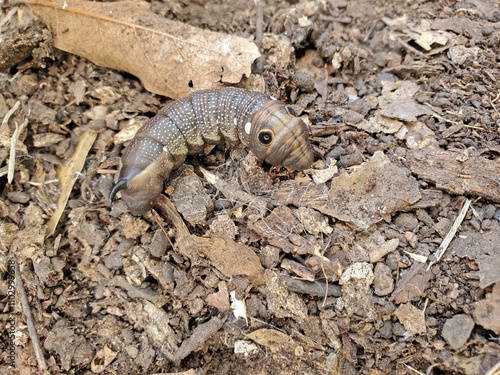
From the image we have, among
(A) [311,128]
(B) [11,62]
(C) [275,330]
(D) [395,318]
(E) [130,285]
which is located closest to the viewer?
(D) [395,318]

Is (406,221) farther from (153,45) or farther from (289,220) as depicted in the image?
(153,45)

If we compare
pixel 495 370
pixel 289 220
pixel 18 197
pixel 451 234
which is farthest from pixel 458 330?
pixel 18 197

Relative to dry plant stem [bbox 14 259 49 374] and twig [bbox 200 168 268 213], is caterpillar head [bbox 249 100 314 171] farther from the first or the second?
dry plant stem [bbox 14 259 49 374]

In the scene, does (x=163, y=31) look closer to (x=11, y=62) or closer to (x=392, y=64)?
(x=11, y=62)

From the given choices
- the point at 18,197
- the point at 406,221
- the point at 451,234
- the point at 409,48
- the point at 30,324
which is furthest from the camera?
the point at 409,48

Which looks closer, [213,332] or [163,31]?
[213,332]

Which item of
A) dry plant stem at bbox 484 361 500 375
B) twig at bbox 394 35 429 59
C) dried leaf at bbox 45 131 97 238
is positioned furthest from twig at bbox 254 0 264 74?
dry plant stem at bbox 484 361 500 375

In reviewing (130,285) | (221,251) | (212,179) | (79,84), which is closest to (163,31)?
(79,84)

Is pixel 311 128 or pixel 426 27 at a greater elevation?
pixel 426 27
